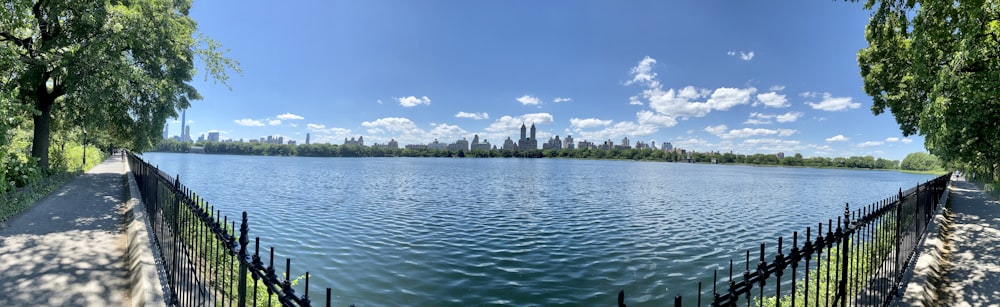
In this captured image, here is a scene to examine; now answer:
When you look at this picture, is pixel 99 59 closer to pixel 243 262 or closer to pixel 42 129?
pixel 42 129

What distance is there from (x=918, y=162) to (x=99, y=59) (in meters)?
234

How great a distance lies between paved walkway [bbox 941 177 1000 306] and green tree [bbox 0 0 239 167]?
63.8ft

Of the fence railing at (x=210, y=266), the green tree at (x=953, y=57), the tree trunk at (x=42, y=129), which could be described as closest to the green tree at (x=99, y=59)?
the tree trunk at (x=42, y=129)

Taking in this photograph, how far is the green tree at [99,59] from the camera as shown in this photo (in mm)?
14445

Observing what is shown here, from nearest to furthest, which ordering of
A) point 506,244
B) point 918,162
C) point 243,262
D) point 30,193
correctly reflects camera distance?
point 243,262 → point 30,193 → point 506,244 → point 918,162

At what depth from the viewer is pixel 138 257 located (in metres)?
6.68

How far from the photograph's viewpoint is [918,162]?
547ft

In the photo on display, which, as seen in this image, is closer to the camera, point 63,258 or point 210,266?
point 210,266

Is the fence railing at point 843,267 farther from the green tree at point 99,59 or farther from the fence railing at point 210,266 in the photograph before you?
the green tree at point 99,59

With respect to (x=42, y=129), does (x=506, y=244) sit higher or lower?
lower

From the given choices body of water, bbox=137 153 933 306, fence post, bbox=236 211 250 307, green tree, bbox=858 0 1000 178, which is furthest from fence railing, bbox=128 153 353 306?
green tree, bbox=858 0 1000 178

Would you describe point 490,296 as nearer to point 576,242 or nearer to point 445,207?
point 576,242

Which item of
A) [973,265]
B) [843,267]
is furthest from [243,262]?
[973,265]

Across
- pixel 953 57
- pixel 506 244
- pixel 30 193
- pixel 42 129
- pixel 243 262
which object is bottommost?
pixel 506 244
